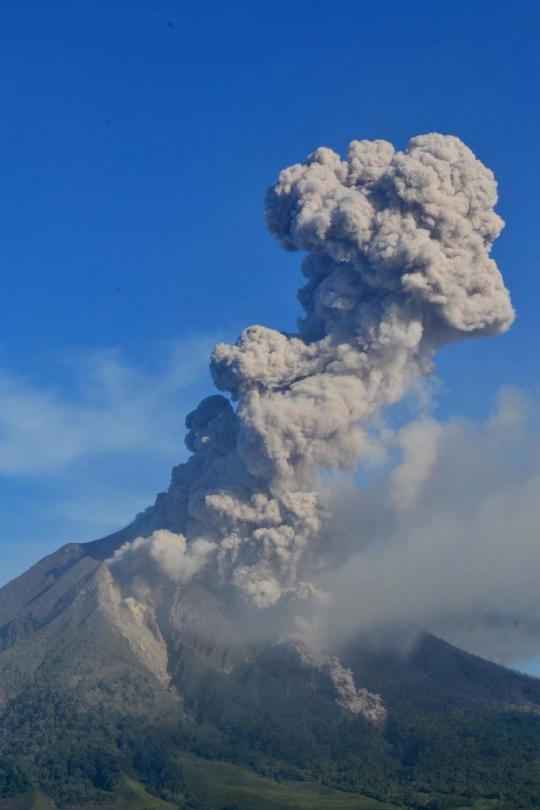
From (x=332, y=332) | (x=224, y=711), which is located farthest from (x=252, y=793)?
(x=332, y=332)

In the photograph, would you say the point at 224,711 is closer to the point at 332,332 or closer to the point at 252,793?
the point at 252,793

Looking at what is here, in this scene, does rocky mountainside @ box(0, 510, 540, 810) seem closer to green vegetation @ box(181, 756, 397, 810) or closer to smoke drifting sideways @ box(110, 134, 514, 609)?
green vegetation @ box(181, 756, 397, 810)

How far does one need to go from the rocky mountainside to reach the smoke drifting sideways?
6533mm

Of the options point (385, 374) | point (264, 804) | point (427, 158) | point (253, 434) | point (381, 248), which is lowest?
point (264, 804)

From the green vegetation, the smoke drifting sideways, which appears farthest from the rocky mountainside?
the smoke drifting sideways

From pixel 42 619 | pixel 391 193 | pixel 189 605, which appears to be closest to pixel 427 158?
pixel 391 193

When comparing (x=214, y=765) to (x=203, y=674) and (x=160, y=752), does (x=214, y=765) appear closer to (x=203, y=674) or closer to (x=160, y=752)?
(x=160, y=752)

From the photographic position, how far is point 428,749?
68625 mm

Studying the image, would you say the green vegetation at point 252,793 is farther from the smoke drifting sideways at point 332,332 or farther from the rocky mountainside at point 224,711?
the smoke drifting sideways at point 332,332

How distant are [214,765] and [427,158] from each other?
37251 mm

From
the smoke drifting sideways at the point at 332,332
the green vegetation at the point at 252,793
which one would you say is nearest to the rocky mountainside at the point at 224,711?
the green vegetation at the point at 252,793

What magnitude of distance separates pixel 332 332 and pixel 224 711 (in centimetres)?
2487

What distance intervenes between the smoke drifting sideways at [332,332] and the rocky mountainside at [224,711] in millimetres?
6533

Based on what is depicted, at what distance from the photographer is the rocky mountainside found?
64.0 meters
